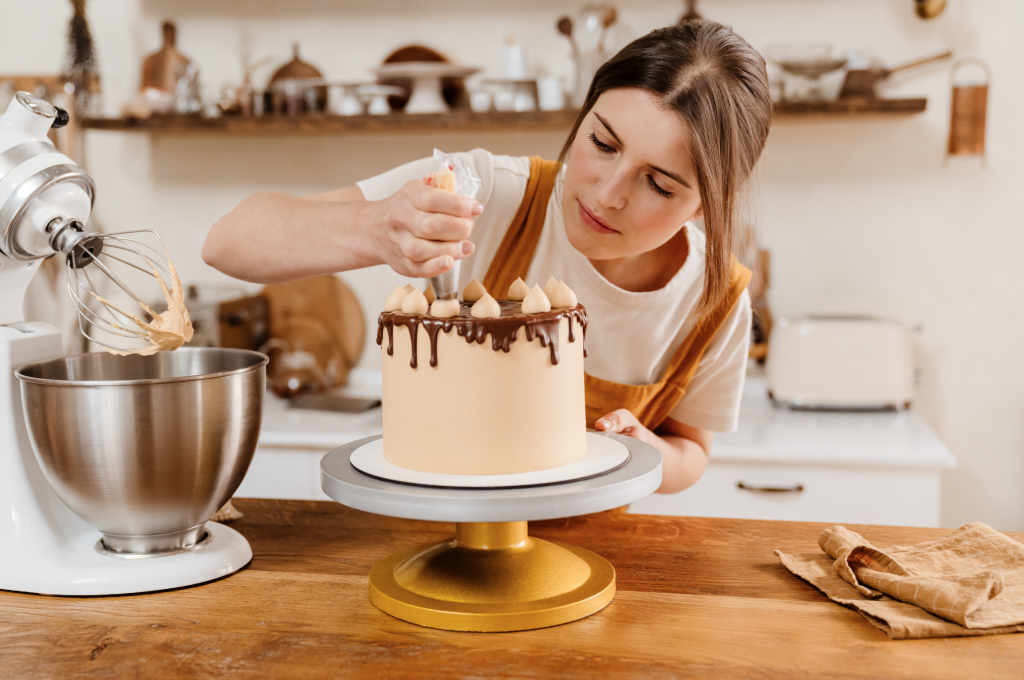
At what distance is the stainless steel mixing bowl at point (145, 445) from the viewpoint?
2.80 feet

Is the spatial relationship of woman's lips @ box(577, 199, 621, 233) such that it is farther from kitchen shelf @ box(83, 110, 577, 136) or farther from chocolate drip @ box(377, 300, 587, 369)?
kitchen shelf @ box(83, 110, 577, 136)

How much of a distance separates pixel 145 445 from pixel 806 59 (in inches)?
85.2

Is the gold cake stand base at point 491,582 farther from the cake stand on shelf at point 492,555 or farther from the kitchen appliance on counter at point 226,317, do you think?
the kitchen appliance on counter at point 226,317

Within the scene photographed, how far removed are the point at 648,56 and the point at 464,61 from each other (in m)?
1.75

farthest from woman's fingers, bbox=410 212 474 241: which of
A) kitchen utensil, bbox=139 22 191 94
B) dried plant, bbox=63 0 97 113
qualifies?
dried plant, bbox=63 0 97 113

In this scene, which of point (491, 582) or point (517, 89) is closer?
point (491, 582)

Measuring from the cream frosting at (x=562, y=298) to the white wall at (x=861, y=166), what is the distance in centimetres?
186

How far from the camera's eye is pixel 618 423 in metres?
1.06

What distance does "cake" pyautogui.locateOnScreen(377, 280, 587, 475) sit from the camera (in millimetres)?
834

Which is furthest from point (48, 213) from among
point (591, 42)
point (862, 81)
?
point (862, 81)

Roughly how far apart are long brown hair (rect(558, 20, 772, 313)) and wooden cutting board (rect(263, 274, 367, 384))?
179cm

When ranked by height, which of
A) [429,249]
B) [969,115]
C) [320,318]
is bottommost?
[320,318]

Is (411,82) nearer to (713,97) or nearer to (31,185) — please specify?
(713,97)

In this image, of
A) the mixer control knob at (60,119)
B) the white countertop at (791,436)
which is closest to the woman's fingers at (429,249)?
the mixer control knob at (60,119)
